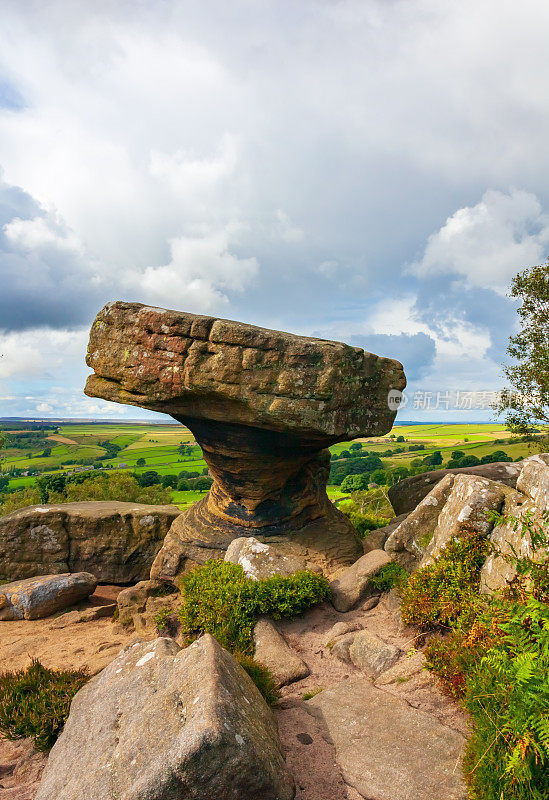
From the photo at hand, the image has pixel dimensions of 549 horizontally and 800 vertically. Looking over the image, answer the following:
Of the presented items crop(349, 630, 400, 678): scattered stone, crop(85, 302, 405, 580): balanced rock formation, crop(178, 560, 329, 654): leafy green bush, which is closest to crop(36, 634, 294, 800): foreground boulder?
crop(349, 630, 400, 678): scattered stone

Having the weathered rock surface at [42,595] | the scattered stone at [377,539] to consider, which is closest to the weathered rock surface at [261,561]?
the scattered stone at [377,539]

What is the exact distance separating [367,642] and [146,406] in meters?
8.75

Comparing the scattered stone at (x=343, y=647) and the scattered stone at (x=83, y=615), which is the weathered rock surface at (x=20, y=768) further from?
the scattered stone at (x=83, y=615)

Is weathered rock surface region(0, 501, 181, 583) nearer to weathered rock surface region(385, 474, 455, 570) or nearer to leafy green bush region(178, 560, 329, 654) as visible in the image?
leafy green bush region(178, 560, 329, 654)

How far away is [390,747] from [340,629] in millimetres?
3722

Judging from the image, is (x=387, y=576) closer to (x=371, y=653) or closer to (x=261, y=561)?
(x=371, y=653)

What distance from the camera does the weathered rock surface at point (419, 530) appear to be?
9.93 meters

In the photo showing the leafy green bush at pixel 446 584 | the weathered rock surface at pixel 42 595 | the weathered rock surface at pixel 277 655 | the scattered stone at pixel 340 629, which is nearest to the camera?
the leafy green bush at pixel 446 584

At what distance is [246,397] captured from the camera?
1245cm

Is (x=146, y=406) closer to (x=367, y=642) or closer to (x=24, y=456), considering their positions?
(x=367, y=642)

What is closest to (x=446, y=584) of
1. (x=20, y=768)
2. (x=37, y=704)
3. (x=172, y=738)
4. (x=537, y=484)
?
(x=537, y=484)

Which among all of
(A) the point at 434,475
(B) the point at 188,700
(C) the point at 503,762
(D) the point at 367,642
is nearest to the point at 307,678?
(D) the point at 367,642

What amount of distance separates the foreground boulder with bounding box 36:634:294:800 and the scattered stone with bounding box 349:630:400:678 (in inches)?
99.0

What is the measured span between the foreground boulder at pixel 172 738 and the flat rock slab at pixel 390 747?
3.04ft
